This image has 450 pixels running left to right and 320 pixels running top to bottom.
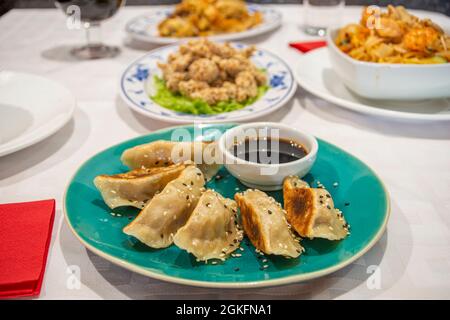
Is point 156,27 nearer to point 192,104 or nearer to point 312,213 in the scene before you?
point 192,104

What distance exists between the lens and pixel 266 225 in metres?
1.32

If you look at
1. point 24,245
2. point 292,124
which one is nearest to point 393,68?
point 292,124

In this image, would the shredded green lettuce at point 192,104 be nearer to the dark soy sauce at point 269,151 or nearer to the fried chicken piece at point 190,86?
the fried chicken piece at point 190,86

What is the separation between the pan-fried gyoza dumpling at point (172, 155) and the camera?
65.7 inches

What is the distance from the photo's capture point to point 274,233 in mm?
1294

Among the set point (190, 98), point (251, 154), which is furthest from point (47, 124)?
point (251, 154)

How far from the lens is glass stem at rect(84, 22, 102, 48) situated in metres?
3.12

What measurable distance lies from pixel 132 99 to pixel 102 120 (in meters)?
0.18

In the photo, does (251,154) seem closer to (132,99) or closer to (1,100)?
(132,99)

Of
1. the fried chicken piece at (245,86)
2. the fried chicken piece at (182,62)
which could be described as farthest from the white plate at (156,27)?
the fried chicken piece at (245,86)

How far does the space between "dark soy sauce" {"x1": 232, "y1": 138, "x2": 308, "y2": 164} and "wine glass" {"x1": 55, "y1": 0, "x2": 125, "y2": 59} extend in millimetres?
1732

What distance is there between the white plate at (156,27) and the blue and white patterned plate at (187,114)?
33cm

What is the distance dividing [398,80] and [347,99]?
330 millimetres

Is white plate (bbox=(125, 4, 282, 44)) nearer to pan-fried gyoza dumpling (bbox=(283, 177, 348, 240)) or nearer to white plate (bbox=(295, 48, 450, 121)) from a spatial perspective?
white plate (bbox=(295, 48, 450, 121))
